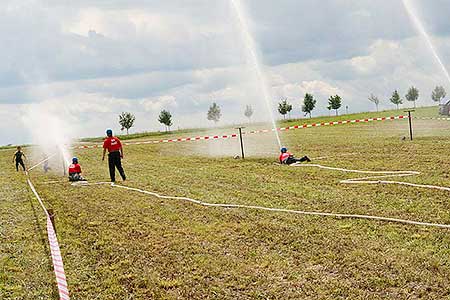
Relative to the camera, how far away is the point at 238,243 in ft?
34.4

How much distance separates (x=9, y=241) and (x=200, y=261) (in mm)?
4567

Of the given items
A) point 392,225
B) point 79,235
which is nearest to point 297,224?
point 392,225

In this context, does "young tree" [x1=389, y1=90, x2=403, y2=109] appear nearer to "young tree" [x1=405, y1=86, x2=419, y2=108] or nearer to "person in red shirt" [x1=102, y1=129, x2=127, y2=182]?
"young tree" [x1=405, y1=86, x2=419, y2=108]

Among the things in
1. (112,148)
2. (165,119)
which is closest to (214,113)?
(165,119)

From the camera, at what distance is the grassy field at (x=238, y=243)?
A: 8.13m

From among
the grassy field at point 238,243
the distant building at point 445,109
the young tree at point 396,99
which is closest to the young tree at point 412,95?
the young tree at point 396,99

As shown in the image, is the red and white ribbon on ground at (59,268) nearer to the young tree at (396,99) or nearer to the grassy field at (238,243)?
the grassy field at (238,243)

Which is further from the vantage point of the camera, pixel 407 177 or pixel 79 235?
pixel 407 177

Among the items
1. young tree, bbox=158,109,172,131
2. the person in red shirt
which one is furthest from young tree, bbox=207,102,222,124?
the person in red shirt

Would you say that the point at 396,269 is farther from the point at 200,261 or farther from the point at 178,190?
the point at 178,190

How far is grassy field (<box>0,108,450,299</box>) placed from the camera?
8133 millimetres

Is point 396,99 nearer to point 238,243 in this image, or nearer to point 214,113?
point 214,113

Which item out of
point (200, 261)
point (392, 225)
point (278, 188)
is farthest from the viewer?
point (278, 188)

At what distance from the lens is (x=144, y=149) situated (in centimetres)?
4212
